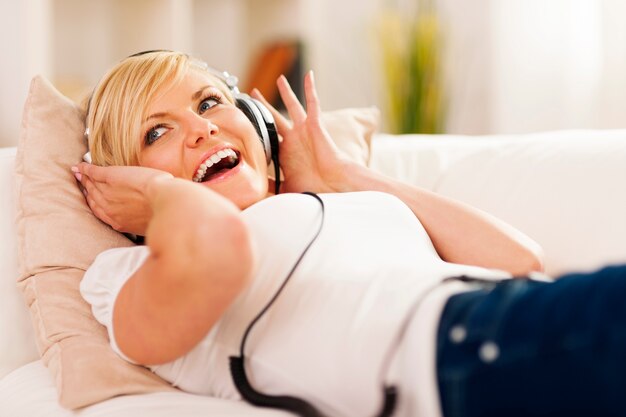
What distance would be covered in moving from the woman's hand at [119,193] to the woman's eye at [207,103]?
200mm

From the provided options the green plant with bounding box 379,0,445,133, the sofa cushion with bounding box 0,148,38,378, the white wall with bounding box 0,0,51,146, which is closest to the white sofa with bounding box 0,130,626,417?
the sofa cushion with bounding box 0,148,38,378

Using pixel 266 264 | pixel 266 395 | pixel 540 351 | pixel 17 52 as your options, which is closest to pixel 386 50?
pixel 17 52

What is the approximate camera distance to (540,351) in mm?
735

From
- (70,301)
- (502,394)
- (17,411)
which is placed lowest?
(17,411)

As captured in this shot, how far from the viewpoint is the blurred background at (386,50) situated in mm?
2516

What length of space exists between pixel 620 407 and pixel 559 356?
69 mm

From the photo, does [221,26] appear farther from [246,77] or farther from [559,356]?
[559,356]

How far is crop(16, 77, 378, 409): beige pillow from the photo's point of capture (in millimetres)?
1015

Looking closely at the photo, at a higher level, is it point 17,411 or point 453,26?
point 453,26

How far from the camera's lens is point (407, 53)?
9.93ft

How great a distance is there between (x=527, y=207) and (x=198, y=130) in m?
0.60

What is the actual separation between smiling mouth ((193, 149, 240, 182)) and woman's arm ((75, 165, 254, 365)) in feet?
0.93

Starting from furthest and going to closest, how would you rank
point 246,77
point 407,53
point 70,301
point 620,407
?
point 246,77
point 407,53
point 70,301
point 620,407

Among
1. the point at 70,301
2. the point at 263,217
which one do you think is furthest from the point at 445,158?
the point at 70,301
